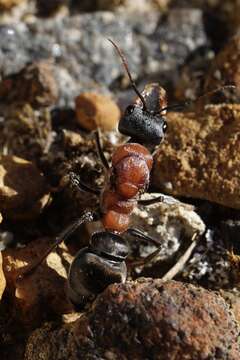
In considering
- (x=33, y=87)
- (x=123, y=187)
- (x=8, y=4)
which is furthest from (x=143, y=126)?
(x=8, y=4)

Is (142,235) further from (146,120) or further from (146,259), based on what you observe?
(146,120)

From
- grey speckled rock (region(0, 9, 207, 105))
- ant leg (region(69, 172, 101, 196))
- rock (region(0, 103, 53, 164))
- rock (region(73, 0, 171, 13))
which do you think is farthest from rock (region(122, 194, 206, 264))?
rock (region(73, 0, 171, 13))

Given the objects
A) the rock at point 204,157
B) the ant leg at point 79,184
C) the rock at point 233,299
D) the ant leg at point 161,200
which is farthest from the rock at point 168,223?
the rock at point 233,299

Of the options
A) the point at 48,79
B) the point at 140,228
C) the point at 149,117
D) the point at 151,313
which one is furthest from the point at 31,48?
the point at 151,313

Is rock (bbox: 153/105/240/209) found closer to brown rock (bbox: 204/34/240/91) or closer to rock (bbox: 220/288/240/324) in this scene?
brown rock (bbox: 204/34/240/91)

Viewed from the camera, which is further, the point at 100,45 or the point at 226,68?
the point at 100,45
